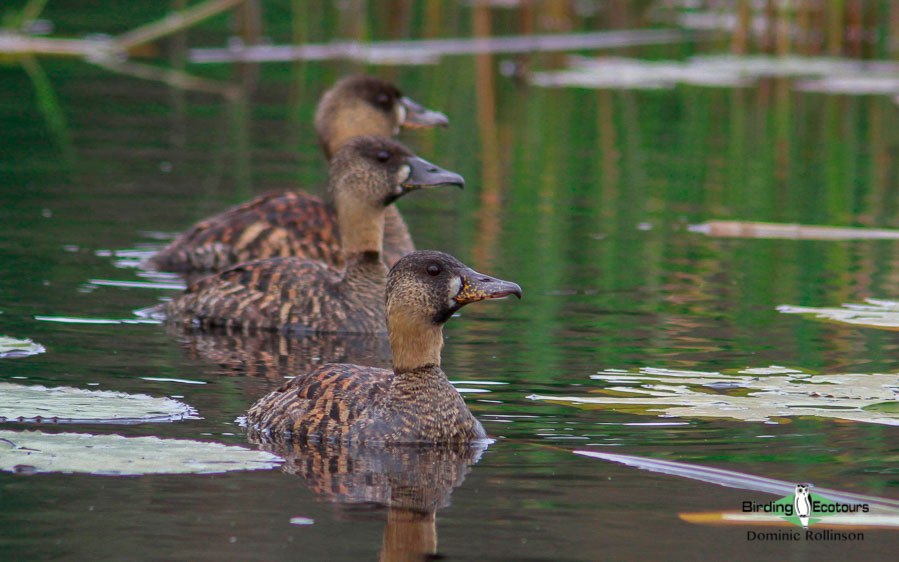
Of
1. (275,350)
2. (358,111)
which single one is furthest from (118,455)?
(358,111)

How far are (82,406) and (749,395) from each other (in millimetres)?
3198

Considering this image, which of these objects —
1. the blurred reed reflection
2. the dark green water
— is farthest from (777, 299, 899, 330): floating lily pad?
the blurred reed reflection

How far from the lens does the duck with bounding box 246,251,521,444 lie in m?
6.93

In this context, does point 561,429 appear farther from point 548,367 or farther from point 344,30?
point 344,30

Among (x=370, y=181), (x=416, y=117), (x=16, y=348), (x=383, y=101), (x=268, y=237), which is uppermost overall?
(x=383, y=101)

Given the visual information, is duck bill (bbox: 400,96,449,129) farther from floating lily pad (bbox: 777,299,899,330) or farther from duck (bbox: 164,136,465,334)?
floating lily pad (bbox: 777,299,899,330)

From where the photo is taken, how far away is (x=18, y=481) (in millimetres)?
6070

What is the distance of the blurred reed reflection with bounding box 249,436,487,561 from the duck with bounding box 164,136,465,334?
283 cm

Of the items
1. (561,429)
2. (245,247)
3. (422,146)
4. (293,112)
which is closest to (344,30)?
(293,112)

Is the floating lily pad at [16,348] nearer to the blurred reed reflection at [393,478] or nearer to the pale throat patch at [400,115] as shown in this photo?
the blurred reed reflection at [393,478]

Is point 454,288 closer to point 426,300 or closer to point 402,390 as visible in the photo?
point 426,300

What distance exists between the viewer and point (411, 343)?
7203 mm

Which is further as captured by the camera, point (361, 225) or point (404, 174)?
point (361, 225)

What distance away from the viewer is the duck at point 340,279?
9820mm
